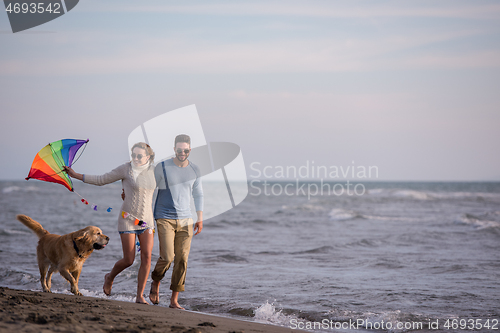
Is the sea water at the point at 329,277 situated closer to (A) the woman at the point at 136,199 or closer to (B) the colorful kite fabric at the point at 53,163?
(A) the woman at the point at 136,199

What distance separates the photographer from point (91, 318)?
3.58 m

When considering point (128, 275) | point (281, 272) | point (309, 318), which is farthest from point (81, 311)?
point (281, 272)

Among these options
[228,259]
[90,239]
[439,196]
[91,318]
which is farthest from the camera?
[439,196]

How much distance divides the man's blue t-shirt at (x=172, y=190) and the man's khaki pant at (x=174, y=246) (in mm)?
92

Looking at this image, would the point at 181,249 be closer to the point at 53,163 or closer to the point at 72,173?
the point at 72,173

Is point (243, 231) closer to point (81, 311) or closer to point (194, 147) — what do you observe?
point (194, 147)

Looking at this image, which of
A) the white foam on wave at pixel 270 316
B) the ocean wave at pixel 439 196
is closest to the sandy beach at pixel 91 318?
the white foam on wave at pixel 270 316

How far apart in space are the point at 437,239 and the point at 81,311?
11184 mm

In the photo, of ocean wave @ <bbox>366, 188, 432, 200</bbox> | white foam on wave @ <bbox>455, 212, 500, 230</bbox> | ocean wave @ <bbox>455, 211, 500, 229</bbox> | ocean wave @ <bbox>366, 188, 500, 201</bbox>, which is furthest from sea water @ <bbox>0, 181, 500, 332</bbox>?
ocean wave @ <bbox>366, 188, 432, 200</bbox>

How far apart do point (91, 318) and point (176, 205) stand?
1.62 metres

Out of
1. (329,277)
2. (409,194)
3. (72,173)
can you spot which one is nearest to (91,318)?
(72,173)

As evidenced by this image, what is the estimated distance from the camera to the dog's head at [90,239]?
524 centimetres

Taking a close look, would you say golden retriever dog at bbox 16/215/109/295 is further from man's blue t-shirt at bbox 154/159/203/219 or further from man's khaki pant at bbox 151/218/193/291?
man's blue t-shirt at bbox 154/159/203/219

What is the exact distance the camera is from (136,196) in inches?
189
